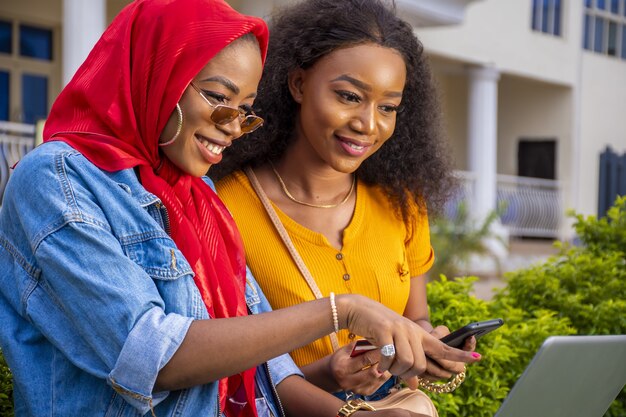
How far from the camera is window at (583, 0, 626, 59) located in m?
17.9

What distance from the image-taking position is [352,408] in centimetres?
201

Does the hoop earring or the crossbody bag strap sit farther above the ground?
the hoop earring

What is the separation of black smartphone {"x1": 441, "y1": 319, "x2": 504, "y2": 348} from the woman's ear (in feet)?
2.92

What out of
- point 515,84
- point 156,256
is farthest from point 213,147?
point 515,84

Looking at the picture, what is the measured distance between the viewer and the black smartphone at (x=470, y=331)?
6.03ft

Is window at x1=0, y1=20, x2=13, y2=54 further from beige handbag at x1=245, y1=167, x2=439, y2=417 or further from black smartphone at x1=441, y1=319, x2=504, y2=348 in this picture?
black smartphone at x1=441, y1=319, x2=504, y2=348

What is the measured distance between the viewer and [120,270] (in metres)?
1.59

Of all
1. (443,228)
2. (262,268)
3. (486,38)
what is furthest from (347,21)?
(486,38)

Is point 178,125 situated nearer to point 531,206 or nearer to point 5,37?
point 5,37

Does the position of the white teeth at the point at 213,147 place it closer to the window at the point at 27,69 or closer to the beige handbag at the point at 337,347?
the beige handbag at the point at 337,347

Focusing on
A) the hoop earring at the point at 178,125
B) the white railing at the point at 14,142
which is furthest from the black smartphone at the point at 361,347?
the white railing at the point at 14,142

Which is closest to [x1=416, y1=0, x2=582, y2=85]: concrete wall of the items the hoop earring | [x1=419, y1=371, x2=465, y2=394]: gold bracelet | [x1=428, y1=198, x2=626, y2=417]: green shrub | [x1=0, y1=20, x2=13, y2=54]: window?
[x1=0, y1=20, x2=13, y2=54]: window

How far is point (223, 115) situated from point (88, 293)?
0.45 metres

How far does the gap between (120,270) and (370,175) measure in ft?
3.94
